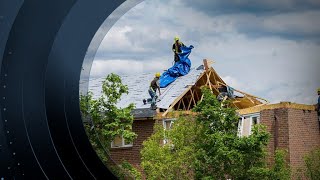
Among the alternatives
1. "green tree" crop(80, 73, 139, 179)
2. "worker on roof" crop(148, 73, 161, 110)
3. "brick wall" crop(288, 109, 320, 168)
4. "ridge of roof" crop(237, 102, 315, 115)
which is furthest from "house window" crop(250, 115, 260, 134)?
"green tree" crop(80, 73, 139, 179)

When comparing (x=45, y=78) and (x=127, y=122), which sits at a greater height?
(x=127, y=122)

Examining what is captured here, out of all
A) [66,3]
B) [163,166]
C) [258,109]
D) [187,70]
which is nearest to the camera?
[66,3]

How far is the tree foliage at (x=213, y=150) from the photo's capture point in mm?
10586

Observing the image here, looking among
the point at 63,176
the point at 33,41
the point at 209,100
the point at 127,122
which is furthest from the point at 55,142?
the point at 127,122

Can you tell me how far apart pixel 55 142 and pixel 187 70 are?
1003 centimetres

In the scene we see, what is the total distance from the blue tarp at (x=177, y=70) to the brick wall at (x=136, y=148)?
36.2 inches

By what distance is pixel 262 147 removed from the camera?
1060 centimetres

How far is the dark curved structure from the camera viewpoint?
4121 mm

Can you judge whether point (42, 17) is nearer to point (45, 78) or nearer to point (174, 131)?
point (45, 78)

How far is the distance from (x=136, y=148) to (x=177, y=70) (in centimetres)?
192

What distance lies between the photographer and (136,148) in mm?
13461

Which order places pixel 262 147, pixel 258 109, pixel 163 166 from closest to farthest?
pixel 262 147, pixel 163 166, pixel 258 109

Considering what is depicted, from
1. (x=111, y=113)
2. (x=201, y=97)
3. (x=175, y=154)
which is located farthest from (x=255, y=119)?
(x=111, y=113)

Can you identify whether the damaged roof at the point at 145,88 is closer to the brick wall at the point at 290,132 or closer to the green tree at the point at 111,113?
the green tree at the point at 111,113
